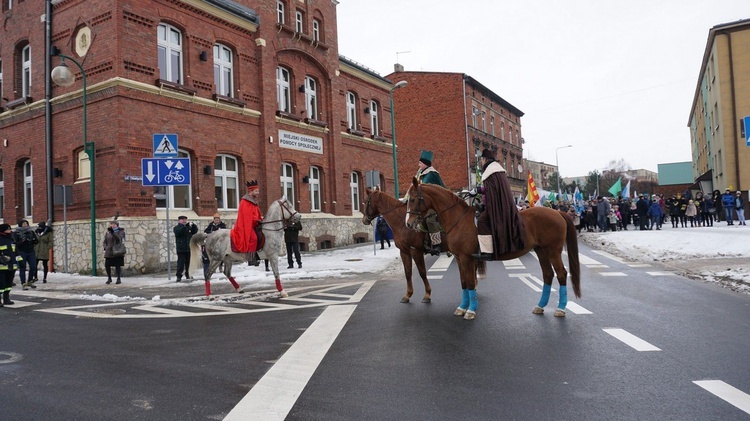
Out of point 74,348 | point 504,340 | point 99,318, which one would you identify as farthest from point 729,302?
point 99,318

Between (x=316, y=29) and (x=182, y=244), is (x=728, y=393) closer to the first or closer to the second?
(x=182, y=244)

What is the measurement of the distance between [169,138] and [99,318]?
21.7 feet

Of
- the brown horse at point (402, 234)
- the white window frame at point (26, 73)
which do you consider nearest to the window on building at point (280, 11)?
the white window frame at point (26, 73)

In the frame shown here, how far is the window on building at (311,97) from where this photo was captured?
82.3 feet

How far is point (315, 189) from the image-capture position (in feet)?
83.6

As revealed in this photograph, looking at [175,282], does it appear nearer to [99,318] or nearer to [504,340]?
[99,318]

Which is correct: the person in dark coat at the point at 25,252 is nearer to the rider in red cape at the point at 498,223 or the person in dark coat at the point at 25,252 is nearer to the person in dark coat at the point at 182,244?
the person in dark coat at the point at 182,244

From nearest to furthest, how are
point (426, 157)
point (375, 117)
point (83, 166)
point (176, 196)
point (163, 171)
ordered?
point (426, 157)
point (163, 171)
point (83, 166)
point (176, 196)
point (375, 117)

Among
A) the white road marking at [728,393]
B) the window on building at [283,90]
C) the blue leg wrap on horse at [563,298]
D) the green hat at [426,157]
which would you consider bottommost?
the white road marking at [728,393]

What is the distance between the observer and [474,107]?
4722 centimetres

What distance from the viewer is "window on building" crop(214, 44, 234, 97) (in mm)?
20312

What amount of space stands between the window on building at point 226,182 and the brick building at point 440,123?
24.7m

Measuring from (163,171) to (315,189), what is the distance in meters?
12.0

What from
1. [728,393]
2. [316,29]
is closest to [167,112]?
[316,29]
